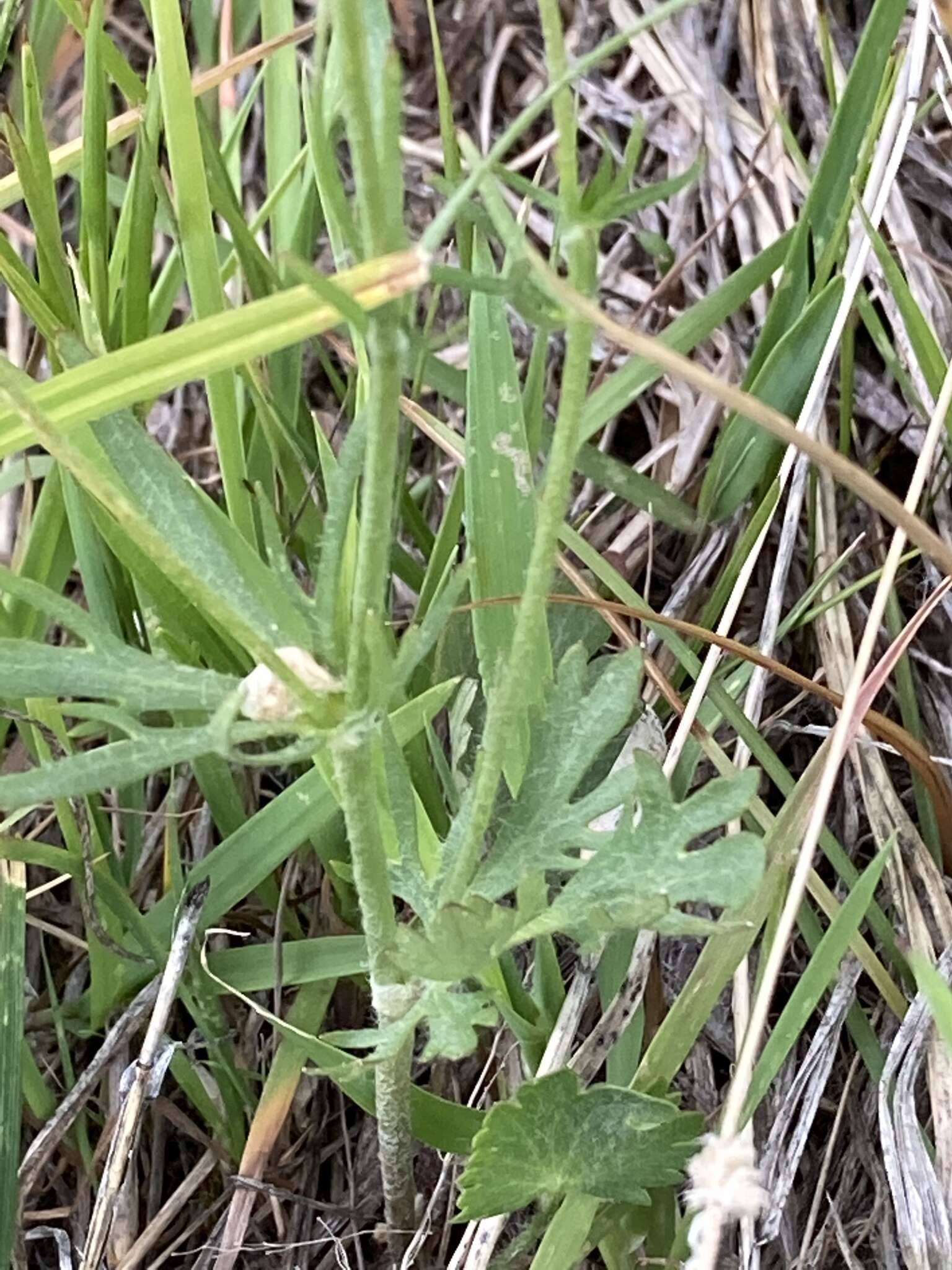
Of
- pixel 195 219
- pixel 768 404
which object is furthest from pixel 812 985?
pixel 195 219

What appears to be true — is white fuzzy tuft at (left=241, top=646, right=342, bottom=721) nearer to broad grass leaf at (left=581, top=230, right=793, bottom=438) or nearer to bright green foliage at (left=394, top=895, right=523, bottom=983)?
bright green foliage at (left=394, top=895, right=523, bottom=983)

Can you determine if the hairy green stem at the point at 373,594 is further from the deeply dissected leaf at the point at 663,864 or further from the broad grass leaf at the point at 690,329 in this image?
the broad grass leaf at the point at 690,329

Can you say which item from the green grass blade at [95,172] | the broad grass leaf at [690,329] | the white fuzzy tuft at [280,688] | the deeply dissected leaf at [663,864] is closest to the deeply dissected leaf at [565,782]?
the deeply dissected leaf at [663,864]

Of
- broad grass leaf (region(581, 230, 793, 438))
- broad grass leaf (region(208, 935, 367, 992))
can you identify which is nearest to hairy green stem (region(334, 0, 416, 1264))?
broad grass leaf (region(208, 935, 367, 992))

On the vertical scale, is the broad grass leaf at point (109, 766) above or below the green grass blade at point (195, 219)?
below

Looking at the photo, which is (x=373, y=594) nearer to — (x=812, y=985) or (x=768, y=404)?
(x=812, y=985)

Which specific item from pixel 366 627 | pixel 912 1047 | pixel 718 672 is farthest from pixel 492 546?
pixel 912 1047

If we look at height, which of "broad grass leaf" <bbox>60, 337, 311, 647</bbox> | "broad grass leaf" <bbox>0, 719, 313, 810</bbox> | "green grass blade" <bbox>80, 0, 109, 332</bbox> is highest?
"green grass blade" <bbox>80, 0, 109, 332</bbox>
